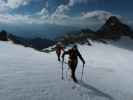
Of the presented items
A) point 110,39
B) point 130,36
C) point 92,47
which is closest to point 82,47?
point 92,47

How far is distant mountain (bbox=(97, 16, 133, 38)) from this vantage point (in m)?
81.7

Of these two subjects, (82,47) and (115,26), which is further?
(115,26)

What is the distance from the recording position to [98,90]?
42.3 feet

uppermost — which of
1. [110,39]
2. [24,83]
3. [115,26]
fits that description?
[115,26]

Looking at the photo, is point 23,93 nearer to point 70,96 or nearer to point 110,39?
point 70,96

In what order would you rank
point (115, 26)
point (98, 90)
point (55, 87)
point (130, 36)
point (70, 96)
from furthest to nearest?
point (115, 26) → point (130, 36) → point (98, 90) → point (55, 87) → point (70, 96)

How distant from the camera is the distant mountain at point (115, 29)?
81688mm

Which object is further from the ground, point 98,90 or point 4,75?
point 4,75

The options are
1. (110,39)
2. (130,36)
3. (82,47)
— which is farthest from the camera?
(130,36)

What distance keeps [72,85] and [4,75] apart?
4234 mm

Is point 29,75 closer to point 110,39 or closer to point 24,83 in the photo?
point 24,83

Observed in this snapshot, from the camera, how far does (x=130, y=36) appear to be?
8056 cm

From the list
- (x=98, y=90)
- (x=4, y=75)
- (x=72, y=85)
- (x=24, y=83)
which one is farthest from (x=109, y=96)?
(x=4, y=75)

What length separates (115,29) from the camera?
88.8 m
